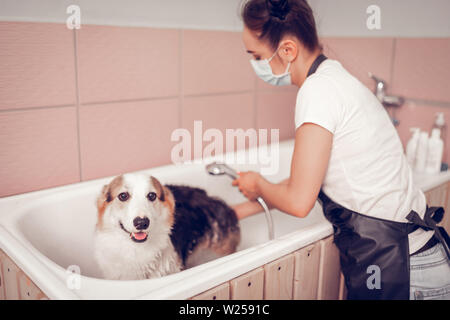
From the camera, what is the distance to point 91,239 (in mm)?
1813

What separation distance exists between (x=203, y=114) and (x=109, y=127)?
1.92ft

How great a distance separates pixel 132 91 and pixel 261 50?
2.80ft

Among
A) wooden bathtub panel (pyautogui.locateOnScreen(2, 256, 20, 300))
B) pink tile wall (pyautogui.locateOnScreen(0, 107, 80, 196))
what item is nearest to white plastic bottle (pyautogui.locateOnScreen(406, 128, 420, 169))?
pink tile wall (pyautogui.locateOnScreen(0, 107, 80, 196))

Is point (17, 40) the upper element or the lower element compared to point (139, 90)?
upper

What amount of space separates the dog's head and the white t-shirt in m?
0.59

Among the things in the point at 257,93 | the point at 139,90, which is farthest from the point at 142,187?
the point at 257,93

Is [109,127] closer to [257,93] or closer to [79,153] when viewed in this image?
[79,153]

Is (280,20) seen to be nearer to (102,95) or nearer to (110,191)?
(110,191)

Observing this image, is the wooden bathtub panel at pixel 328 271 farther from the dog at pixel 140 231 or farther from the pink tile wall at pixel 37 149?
the pink tile wall at pixel 37 149

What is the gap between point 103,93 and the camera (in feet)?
6.28

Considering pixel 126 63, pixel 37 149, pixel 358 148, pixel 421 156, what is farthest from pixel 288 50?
pixel 421 156

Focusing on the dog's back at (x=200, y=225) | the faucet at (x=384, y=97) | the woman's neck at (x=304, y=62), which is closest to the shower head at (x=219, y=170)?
the dog's back at (x=200, y=225)

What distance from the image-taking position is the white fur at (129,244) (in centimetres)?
146

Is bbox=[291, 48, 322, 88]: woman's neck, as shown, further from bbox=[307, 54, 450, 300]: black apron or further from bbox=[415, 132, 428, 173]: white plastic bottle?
bbox=[415, 132, 428, 173]: white plastic bottle
